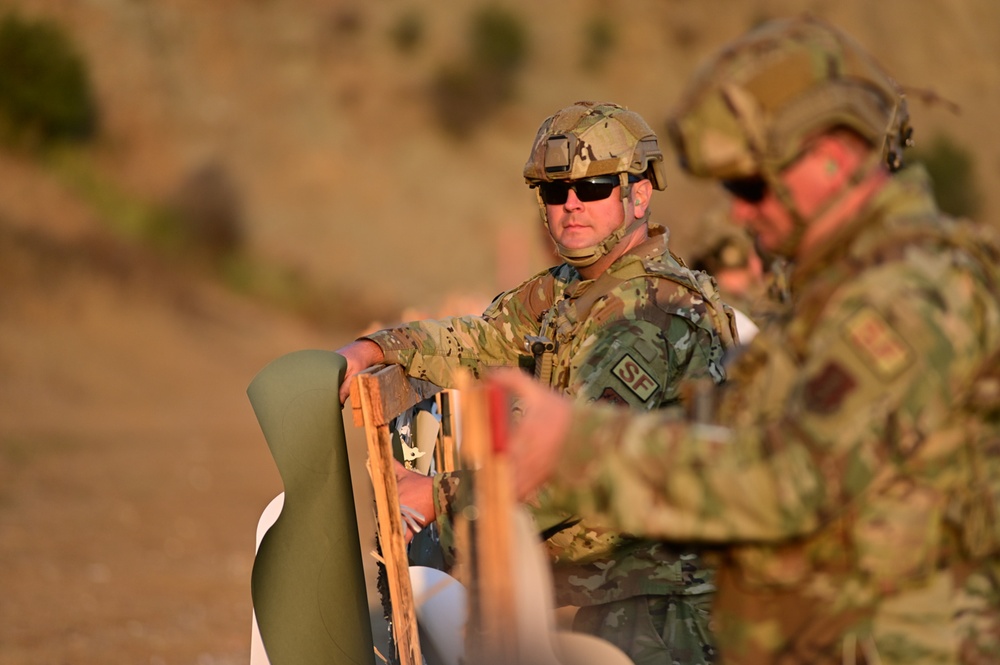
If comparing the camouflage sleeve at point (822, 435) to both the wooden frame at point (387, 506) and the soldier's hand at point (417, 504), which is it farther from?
the soldier's hand at point (417, 504)

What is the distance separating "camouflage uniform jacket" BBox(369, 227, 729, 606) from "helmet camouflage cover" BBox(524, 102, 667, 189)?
0.84 feet

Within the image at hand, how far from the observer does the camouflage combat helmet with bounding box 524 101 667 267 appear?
4.70 metres

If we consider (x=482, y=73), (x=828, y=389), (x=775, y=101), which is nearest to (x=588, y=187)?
(x=775, y=101)

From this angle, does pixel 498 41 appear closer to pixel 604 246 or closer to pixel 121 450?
pixel 121 450

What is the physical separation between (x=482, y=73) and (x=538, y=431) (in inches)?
1424

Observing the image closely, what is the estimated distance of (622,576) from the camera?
4.39 metres

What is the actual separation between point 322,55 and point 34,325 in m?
16.1

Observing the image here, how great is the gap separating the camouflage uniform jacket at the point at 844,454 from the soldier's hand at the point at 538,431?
3cm

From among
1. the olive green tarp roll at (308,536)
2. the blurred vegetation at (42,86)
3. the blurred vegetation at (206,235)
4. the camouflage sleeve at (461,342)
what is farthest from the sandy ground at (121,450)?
the olive green tarp roll at (308,536)

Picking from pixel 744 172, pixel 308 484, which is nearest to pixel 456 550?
pixel 308 484

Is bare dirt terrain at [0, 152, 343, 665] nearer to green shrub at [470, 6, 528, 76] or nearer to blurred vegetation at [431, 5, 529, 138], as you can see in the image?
blurred vegetation at [431, 5, 529, 138]

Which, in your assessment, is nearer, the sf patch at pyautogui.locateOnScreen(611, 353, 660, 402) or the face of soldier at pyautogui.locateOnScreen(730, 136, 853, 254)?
the face of soldier at pyautogui.locateOnScreen(730, 136, 853, 254)

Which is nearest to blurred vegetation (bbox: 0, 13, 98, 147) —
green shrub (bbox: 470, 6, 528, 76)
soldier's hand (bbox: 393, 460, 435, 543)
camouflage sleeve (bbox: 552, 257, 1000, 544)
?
green shrub (bbox: 470, 6, 528, 76)

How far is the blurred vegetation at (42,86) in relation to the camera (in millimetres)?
29312
